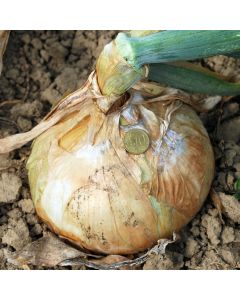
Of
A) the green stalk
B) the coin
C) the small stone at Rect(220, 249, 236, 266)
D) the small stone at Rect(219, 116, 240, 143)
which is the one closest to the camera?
the green stalk

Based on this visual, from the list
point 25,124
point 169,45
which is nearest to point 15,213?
point 25,124

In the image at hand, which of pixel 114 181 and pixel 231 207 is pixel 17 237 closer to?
pixel 114 181

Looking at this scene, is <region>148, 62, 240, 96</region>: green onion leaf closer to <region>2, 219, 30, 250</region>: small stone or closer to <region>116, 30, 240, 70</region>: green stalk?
<region>116, 30, 240, 70</region>: green stalk

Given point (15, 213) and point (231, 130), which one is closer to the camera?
point (15, 213)

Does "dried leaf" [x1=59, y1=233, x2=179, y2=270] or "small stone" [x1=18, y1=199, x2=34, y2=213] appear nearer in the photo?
"dried leaf" [x1=59, y1=233, x2=179, y2=270]

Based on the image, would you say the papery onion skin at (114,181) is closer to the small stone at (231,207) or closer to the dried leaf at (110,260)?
the dried leaf at (110,260)

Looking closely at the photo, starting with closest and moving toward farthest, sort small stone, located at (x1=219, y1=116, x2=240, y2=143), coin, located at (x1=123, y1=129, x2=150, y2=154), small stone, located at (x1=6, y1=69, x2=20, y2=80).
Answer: coin, located at (x1=123, y1=129, x2=150, y2=154)
small stone, located at (x1=219, y1=116, x2=240, y2=143)
small stone, located at (x1=6, y1=69, x2=20, y2=80)

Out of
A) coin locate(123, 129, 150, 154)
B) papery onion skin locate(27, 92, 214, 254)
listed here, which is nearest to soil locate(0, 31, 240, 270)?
papery onion skin locate(27, 92, 214, 254)

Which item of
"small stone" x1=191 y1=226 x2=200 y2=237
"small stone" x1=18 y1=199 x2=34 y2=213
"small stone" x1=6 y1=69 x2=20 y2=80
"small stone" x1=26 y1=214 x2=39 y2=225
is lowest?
"small stone" x1=191 y1=226 x2=200 y2=237
